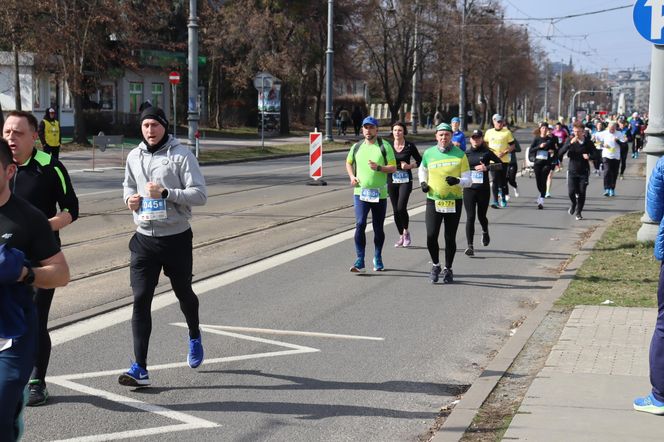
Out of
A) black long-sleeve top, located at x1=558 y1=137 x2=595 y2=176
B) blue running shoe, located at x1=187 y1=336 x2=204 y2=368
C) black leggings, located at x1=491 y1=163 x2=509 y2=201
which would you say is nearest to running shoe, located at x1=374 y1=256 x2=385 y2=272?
blue running shoe, located at x1=187 y1=336 x2=204 y2=368

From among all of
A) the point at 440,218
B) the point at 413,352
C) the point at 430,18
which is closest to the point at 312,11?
the point at 430,18

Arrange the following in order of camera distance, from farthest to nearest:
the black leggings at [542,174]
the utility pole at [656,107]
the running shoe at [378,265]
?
the black leggings at [542,174] < the utility pole at [656,107] < the running shoe at [378,265]

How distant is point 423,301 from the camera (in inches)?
385

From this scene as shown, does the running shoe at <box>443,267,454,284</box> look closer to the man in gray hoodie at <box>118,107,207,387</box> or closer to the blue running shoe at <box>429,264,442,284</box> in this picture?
the blue running shoe at <box>429,264,442,284</box>

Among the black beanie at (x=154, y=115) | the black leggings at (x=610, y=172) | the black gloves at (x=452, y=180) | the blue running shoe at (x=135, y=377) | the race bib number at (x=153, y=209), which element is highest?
the black beanie at (x=154, y=115)

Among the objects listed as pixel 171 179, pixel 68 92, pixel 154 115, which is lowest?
pixel 171 179

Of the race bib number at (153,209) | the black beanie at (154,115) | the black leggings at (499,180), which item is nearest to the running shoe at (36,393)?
the race bib number at (153,209)

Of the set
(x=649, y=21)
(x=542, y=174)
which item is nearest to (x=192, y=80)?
(x=542, y=174)

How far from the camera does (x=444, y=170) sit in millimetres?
10758

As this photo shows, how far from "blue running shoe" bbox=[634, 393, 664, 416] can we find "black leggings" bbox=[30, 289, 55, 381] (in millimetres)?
3603

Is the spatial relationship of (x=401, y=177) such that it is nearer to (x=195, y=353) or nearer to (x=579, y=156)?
(x=579, y=156)

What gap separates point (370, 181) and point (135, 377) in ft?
17.4

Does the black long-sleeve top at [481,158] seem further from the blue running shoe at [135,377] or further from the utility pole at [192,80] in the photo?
the utility pole at [192,80]

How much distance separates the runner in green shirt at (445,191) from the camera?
10.7 meters
